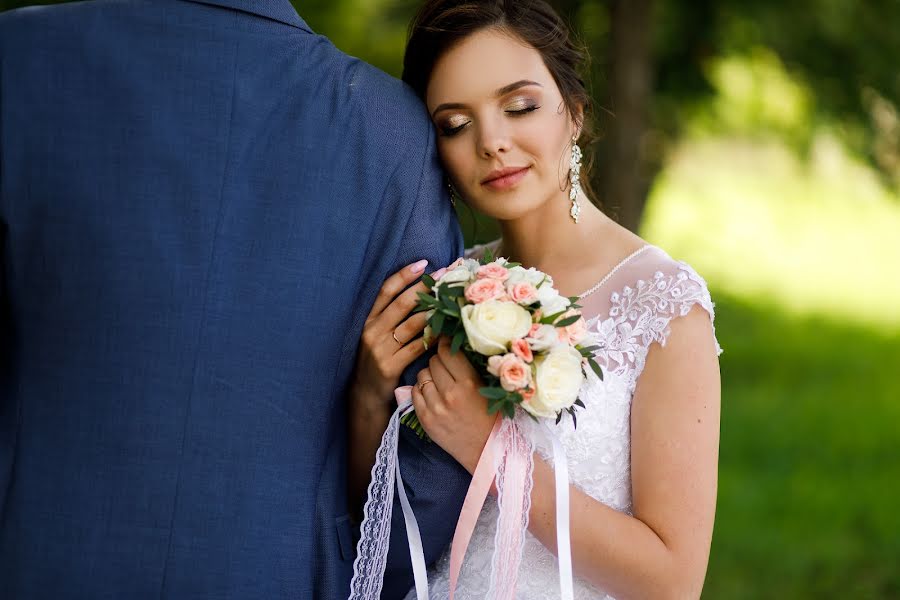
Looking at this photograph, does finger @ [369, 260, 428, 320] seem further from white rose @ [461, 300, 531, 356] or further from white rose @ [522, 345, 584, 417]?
white rose @ [522, 345, 584, 417]

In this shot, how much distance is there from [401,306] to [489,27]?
852 millimetres

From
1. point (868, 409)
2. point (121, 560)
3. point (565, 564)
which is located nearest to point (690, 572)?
point (565, 564)

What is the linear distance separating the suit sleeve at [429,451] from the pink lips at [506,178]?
0.77ft

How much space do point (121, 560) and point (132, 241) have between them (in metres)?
0.64

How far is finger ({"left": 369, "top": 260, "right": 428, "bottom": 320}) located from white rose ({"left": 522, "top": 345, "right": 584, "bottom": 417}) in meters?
0.35

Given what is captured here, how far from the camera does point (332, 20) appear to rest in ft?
23.4

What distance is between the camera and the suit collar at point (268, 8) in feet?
6.77

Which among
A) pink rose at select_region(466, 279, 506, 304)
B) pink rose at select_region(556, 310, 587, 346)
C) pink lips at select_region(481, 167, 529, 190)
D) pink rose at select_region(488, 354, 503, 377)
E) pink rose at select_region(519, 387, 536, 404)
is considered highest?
pink lips at select_region(481, 167, 529, 190)

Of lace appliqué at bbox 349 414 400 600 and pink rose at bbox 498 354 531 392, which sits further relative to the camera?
lace appliqué at bbox 349 414 400 600

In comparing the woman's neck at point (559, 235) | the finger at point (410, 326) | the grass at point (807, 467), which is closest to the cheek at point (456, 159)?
the woman's neck at point (559, 235)

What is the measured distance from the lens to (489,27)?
2605 millimetres

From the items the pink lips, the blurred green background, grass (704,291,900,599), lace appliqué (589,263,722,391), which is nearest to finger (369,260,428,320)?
the pink lips

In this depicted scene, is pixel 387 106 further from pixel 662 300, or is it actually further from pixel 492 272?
pixel 662 300

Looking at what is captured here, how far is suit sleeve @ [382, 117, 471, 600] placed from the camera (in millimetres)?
2271
